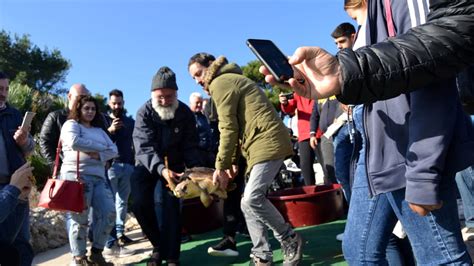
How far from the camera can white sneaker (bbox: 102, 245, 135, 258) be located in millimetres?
5098

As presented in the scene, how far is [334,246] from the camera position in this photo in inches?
169

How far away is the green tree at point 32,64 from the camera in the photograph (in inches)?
1212

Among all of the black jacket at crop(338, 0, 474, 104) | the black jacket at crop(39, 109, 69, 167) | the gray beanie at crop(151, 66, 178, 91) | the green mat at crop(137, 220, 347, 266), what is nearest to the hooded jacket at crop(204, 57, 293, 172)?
the gray beanie at crop(151, 66, 178, 91)

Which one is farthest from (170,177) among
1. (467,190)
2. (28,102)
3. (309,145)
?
(28,102)

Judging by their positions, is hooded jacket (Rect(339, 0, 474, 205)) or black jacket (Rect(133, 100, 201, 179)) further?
black jacket (Rect(133, 100, 201, 179))

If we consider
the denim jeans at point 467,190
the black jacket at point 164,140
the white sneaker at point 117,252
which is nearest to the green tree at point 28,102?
the white sneaker at point 117,252

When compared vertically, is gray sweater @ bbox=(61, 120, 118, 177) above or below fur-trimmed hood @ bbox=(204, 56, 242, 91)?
below

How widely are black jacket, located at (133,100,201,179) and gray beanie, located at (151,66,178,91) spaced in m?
0.21

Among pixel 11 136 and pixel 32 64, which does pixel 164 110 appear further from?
pixel 32 64

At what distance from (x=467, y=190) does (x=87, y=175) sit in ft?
11.2

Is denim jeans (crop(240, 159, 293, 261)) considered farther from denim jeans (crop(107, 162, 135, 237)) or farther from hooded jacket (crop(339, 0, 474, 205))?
denim jeans (crop(107, 162, 135, 237))

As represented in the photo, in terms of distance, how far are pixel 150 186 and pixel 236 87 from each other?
136 cm

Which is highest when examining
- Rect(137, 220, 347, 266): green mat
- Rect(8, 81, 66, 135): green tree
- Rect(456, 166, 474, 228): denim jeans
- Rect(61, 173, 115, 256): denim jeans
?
Rect(8, 81, 66, 135): green tree

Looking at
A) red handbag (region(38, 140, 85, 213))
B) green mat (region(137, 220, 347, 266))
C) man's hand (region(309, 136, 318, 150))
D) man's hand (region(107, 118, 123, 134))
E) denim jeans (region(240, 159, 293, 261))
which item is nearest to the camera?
denim jeans (region(240, 159, 293, 261))
